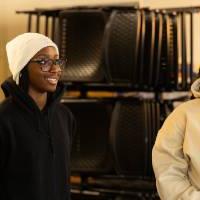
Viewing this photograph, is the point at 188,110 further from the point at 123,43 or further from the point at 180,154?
the point at 123,43

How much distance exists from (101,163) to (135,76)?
0.57 metres

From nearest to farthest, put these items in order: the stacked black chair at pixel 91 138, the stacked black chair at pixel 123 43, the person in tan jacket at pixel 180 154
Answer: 1. the person in tan jacket at pixel 180 154
2. the stacked black chair at pixel 123 43
3. the stacked black chair at pixel 91 138

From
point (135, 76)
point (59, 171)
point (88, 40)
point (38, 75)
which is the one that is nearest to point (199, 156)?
point (59, 171)

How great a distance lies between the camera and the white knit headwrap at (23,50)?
5.66ft

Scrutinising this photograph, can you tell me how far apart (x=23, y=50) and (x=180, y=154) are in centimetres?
68

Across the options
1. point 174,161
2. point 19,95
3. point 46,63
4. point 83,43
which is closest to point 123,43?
point 83,43

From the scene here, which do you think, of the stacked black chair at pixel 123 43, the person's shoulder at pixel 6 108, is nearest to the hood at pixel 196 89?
the person's shoulder at pixel 6 108

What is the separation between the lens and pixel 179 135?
5.08 feet

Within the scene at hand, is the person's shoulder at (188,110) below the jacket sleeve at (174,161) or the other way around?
the other way around

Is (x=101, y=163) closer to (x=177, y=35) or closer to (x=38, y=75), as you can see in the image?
(x=177, y=35)

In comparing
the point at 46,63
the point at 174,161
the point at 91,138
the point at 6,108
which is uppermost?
the point at 46,63

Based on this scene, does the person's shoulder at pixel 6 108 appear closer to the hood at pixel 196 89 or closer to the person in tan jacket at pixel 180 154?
the person in tan jacket at pixel 180 154

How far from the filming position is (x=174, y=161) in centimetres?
154

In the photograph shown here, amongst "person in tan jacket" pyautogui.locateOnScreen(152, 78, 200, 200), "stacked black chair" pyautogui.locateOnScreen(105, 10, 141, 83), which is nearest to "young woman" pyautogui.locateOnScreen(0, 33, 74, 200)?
"person in tan jacket" pyautogui.locateOnScreen(152, 78, 200, 200)
